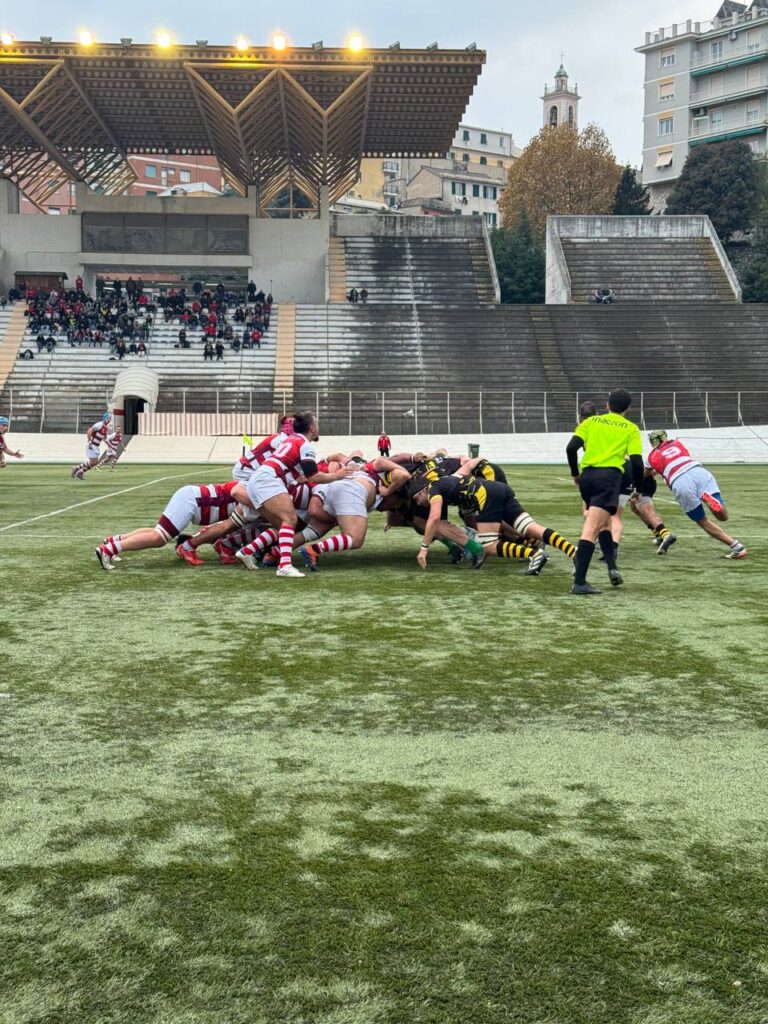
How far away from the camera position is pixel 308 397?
47844 mm

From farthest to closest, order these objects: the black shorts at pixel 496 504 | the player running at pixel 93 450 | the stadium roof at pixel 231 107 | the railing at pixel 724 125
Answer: the railing at pixel 724 125, the stadium roof at pixel 231 107, the player running at pixel 93 450, the black shorts at pixel 496 504

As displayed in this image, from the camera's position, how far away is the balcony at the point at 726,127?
93125 mm

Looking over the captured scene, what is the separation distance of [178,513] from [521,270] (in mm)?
67630

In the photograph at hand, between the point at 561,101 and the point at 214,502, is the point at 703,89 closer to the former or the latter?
the point at 561,101

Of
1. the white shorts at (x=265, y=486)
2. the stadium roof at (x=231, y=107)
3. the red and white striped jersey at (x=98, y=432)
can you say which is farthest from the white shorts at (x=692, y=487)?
the stadium roof at (x=231, y=107)

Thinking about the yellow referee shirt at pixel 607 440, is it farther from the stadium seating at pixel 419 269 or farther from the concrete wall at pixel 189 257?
the concrete wall at pixel 189 257

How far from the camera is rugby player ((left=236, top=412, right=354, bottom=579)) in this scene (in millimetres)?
10648

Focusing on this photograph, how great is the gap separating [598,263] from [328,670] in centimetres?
5964

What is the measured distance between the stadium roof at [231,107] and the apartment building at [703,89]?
4475cm

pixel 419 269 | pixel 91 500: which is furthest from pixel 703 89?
pixel 91 500

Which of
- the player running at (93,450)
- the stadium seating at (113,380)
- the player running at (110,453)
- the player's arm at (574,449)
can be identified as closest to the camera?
the player's arm at (574,449)

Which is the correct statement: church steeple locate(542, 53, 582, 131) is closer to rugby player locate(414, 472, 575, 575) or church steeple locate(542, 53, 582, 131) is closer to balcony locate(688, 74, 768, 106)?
balcony locate(688, 74, 768, 106)

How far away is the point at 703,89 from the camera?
97.2 metres

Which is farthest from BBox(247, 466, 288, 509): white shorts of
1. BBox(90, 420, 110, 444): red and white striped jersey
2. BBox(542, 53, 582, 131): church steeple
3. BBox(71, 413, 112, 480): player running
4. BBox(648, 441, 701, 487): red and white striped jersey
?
BBox(542, 53, 582, 131): church steeple
